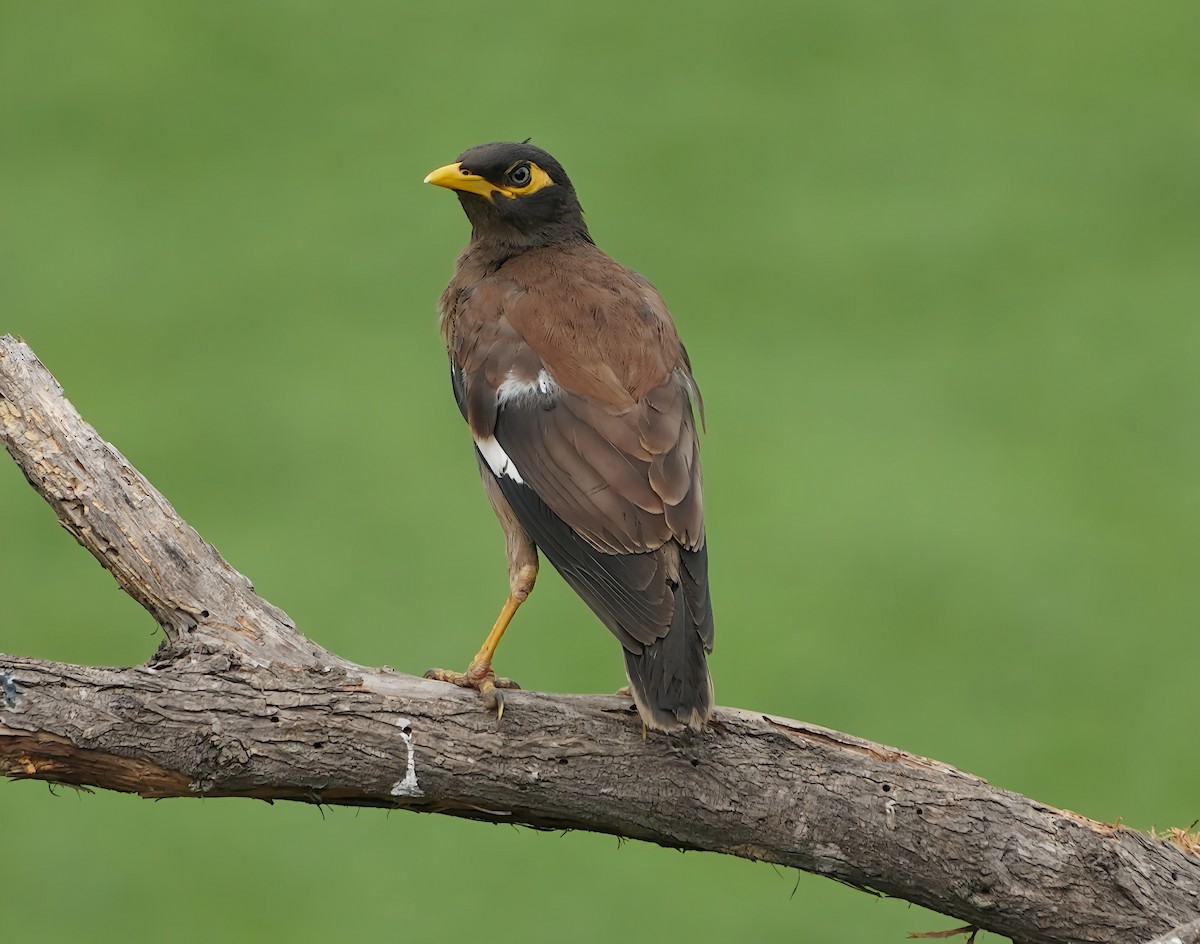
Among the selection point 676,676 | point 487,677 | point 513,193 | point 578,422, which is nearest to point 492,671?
point 487,677

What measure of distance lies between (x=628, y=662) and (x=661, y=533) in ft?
0.86

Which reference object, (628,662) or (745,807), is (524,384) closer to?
(628,662)

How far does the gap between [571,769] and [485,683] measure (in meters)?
0.23

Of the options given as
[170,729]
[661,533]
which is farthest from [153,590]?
[661,533]

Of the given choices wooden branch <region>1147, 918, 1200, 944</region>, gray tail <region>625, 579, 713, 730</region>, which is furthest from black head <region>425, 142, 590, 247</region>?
wooden branch <region>1147, 918, 1200, 944</region>

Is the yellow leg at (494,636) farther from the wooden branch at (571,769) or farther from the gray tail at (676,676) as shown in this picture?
the gray tail at (676,676)

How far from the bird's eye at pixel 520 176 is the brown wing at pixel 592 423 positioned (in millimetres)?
183

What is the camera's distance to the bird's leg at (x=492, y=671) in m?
2.90

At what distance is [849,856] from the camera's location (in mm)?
2922

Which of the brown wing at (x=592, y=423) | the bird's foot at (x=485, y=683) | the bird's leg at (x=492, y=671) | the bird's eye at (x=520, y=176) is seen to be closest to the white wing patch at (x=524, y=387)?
the brown wing at (x=592, y=423)

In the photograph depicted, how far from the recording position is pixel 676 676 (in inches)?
111

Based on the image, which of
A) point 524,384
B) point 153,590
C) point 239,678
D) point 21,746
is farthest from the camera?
point 524,384

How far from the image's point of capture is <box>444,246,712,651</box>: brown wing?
2.92 m

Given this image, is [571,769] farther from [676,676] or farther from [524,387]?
[524,387]
